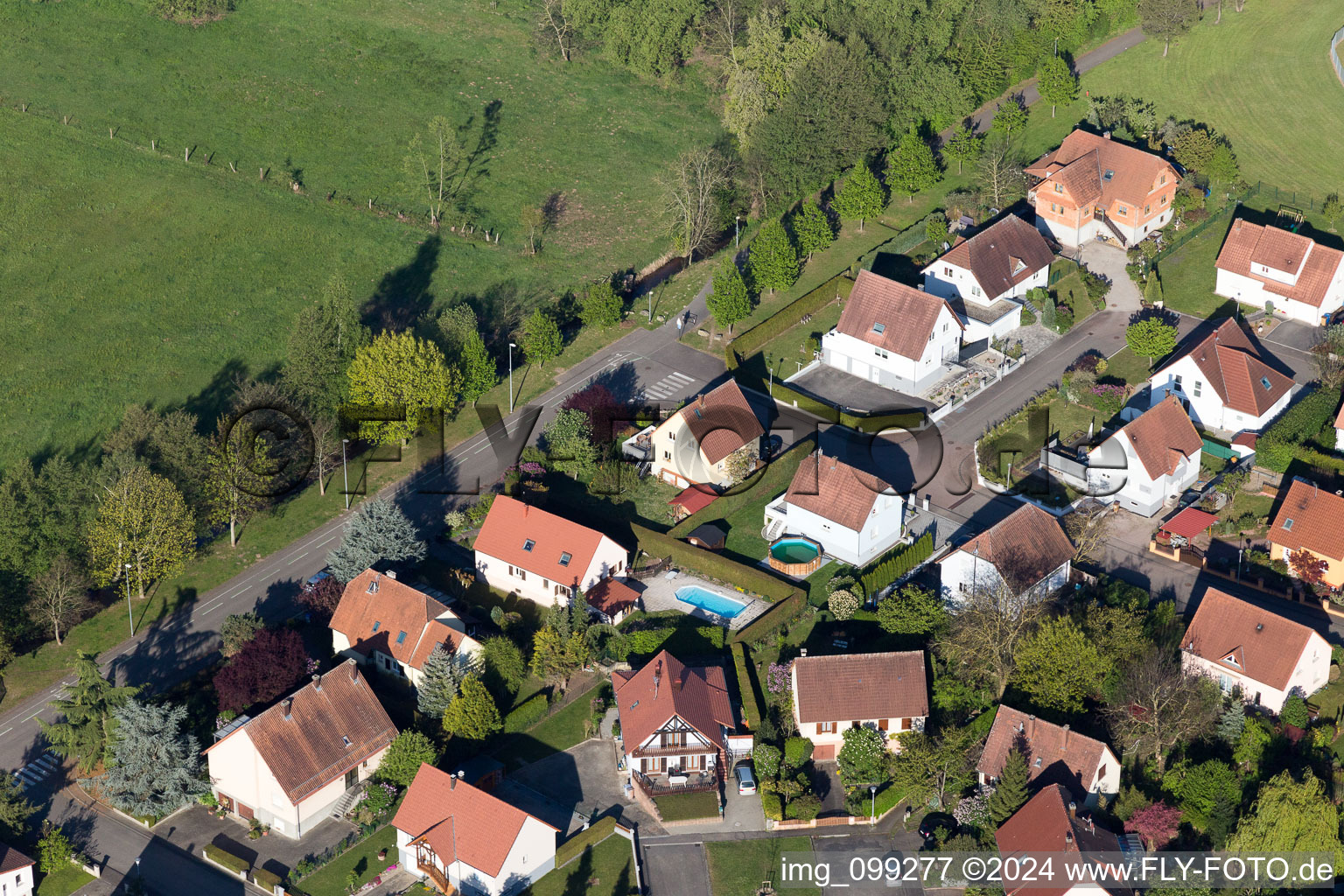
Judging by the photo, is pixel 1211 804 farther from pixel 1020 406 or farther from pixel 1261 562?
pixel 1020 406

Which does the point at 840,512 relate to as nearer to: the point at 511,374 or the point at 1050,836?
the point at 1050,836

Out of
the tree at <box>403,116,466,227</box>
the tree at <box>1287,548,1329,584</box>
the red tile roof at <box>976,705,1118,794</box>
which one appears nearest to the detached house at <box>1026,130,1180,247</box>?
the tree at <box>1287,548,1329,584</box>

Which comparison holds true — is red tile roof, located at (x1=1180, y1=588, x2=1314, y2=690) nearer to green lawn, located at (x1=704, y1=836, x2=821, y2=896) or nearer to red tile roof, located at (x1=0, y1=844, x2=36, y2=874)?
green lawn, located at (x1=704, y1=836, x2=821, y2=896)

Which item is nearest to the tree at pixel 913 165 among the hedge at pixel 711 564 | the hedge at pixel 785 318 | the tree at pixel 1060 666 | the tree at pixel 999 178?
the tree at pixel 999 178

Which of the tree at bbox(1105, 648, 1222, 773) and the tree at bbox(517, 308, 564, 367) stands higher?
the tree at bbox(517, 308, 564, 367)

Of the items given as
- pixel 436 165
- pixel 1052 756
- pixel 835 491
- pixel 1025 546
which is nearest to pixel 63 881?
pixel 835 491
